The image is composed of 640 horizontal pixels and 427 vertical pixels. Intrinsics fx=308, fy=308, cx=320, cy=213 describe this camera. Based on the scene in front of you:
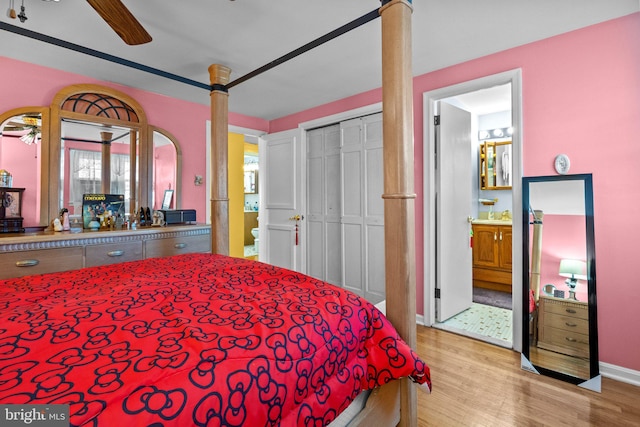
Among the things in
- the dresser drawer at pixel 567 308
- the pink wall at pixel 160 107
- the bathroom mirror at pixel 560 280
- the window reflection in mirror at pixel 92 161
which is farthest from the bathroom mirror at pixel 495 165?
the window reflection in mirror at pixel 92 161

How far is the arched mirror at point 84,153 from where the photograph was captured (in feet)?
8.60

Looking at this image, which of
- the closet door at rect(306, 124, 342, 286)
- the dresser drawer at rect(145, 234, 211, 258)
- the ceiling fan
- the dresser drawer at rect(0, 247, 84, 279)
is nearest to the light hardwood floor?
the closet door at rect(306, 124, 342, 286)

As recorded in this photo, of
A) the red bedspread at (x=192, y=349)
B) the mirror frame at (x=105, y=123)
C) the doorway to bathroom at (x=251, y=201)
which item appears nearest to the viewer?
the red bedspread at (x=192, y=349)

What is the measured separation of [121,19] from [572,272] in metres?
3.20

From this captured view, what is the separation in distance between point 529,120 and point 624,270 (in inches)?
48.6

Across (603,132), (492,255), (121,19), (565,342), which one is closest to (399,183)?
(121,19)

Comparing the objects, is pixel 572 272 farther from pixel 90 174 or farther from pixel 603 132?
pixel 90 174

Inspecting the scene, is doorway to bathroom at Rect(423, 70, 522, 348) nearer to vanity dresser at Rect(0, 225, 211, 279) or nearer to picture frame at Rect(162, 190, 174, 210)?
vanity dresser at Rect(0, 225, 211, 279)

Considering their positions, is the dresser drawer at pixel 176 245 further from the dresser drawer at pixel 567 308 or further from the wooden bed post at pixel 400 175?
the dresser drawer at pixel 567 308

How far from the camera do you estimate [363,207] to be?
3.55 metres

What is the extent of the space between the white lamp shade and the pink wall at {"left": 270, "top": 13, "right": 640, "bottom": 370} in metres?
0.10

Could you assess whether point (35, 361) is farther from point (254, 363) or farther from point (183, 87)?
point (183, 87)

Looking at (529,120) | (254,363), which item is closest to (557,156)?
(529,120)

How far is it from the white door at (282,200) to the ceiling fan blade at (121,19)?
2.51 metres
